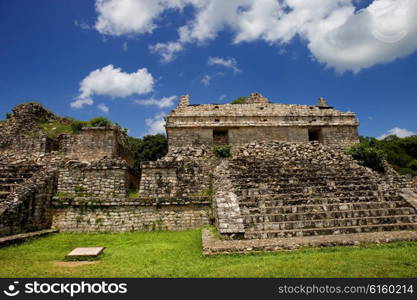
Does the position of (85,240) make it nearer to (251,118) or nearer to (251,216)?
(251,216)

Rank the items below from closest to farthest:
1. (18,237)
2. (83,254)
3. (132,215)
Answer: (83,254), (18,237), (132,215)

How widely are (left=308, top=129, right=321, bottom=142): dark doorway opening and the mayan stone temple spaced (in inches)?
2.3

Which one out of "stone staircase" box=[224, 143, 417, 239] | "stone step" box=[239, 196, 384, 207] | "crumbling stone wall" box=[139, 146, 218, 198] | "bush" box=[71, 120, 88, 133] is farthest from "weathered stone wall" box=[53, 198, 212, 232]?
"bush" box=[71, 120, 88, 133]

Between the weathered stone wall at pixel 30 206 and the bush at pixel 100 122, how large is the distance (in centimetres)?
499

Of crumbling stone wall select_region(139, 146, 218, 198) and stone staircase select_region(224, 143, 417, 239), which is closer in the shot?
stone staircase select_region(224, 143, 417, 239)

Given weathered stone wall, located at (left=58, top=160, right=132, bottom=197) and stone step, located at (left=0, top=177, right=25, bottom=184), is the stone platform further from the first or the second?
stone step, located at (left=0, top=177, right=25, bottom=184)

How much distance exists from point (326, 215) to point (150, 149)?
27827 millimetres

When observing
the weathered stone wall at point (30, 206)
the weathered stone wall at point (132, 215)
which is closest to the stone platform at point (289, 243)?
the weathered stone wall at point (132, 215)

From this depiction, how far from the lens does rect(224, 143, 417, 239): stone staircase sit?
7801mm

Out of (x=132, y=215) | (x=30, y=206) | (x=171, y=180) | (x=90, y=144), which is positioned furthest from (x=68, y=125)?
(x=132, y=215)

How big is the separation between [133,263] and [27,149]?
1158 centimetres

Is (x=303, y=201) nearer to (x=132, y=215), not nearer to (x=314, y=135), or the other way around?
(x=132, y=215)

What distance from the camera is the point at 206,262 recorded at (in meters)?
5.71

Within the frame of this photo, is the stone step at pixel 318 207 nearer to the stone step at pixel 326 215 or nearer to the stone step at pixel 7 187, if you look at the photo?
the stone step at pixel 326 215
